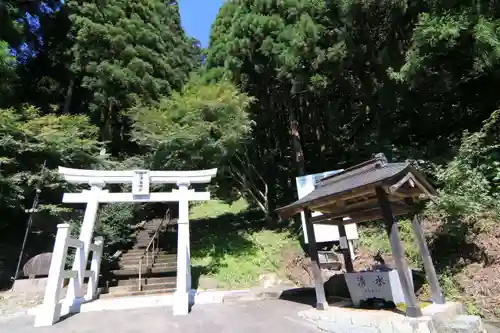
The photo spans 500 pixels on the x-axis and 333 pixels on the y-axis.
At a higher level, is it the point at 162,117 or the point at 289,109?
the point at 289,109

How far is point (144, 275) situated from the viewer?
9055 millimetres

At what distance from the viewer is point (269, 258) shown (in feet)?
32.4

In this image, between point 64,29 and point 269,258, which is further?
point 64,29

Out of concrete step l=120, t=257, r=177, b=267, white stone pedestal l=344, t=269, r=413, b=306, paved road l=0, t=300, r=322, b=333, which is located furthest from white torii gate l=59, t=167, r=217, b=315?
white stone pedestal l=344, t=269, r=413, b=306

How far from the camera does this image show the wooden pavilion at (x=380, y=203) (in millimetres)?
4395

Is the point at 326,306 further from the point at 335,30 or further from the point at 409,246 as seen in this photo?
the point at 335,30

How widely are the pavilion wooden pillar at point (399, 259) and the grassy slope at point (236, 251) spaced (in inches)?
204

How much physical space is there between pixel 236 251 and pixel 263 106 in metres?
6.61

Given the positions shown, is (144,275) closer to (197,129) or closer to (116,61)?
(197,129)

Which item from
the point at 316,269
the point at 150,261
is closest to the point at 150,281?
the point at 150,261

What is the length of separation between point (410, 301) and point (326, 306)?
5.45 feet

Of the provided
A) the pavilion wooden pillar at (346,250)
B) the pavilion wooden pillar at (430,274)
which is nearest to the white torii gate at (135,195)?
the pavilion wooden pillar at (346,250)

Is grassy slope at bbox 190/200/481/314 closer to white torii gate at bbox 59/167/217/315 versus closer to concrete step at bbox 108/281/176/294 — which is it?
concrete step at bbox 108/281/176/294

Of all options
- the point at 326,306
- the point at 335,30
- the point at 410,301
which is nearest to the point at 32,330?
the point at 326,306
